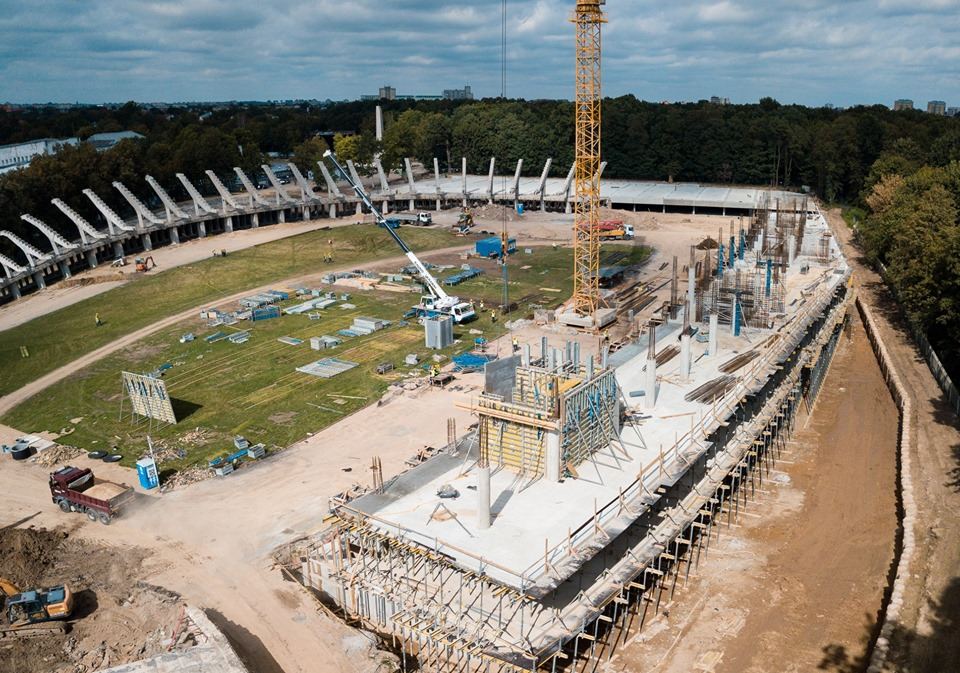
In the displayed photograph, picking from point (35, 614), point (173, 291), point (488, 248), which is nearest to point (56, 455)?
point (35, 614)

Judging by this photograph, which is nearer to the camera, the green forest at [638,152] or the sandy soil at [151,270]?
the sandy soil at [151,270]

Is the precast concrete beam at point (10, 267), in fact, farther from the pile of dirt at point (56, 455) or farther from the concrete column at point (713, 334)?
the concrete column at point (713, 334)

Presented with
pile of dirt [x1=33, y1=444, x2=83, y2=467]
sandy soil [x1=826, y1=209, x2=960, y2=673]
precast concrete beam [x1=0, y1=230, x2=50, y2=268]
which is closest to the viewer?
sandy soil [x1=826, y1=209, x2=960, y2=673]

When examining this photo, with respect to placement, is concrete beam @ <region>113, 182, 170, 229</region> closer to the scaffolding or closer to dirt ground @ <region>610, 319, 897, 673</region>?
the scaffolding

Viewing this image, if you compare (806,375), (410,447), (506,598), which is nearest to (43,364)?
(410,447)

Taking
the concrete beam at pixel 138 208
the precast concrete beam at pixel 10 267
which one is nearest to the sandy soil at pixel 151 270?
the precast concrete beam at pixel 10 267

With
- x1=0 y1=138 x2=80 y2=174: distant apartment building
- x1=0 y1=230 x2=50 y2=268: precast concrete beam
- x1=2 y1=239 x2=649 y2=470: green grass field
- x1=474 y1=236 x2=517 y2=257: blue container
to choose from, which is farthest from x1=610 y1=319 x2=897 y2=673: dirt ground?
x1=0 y1=138 x2=80 y2=174: distant apartment building
